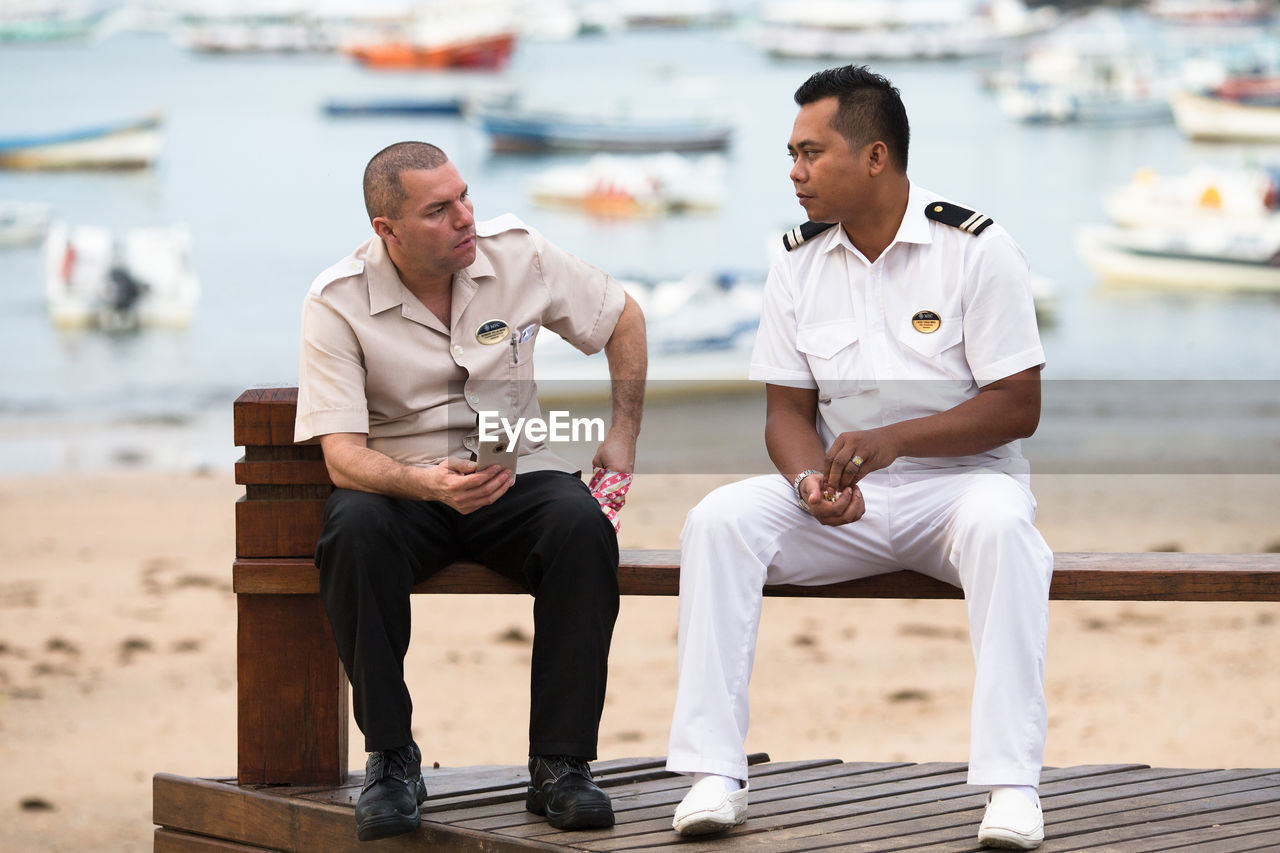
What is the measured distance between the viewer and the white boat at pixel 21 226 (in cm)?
1920

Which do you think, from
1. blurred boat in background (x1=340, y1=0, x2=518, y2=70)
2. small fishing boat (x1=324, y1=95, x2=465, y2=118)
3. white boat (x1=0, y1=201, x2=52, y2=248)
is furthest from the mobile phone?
blurred boat in background (x1=340, y1=0, x2=518, y2=70)

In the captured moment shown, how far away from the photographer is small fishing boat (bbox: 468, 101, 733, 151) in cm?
2228

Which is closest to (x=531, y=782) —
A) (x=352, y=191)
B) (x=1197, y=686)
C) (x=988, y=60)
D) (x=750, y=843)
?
(x=750, y=843)

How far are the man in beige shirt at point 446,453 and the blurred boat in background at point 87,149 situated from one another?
21.1m

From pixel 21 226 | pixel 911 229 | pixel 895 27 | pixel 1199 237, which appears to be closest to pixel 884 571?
pixel 911 229

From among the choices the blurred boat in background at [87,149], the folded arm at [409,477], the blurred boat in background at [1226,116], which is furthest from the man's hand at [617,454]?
the blurred boat in background at [1226,116]

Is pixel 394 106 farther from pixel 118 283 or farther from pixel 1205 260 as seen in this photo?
pixel 1205 260

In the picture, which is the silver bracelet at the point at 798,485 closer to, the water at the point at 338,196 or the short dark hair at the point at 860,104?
the short dark hair at the point at 860,104

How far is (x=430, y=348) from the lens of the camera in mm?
2623

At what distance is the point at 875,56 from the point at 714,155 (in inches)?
179

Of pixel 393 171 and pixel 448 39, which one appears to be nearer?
pixel 393 171

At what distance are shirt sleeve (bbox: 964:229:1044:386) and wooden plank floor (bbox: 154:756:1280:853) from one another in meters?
0.73

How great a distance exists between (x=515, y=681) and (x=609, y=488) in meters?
3.04

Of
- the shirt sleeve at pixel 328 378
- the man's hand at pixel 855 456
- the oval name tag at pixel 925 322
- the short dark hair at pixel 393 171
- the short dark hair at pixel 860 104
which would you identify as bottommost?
the man's hand at pixel 855 456
